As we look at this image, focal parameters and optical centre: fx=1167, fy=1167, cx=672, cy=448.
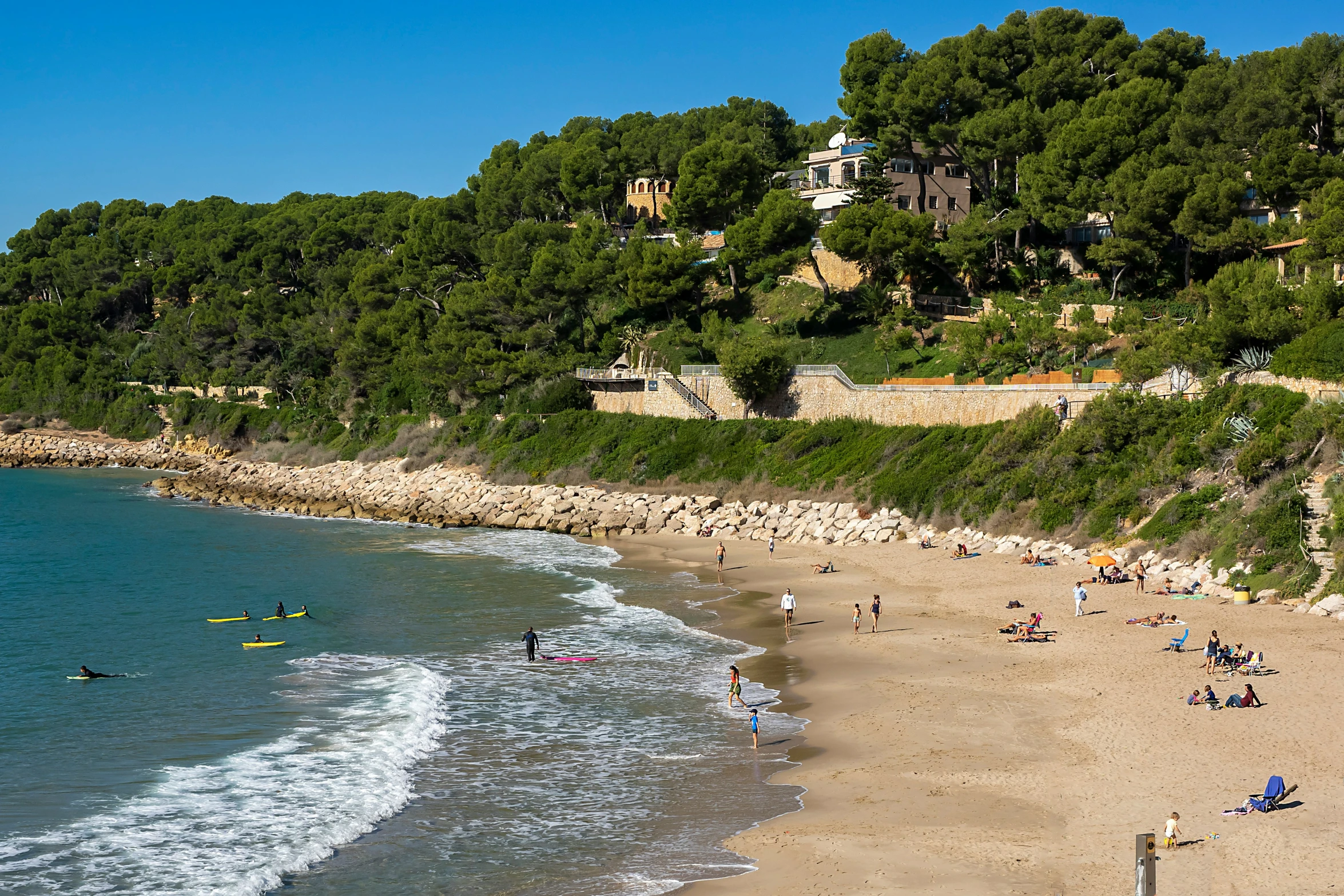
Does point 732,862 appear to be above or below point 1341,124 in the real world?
below

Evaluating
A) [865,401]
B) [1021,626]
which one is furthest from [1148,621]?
[865,401]

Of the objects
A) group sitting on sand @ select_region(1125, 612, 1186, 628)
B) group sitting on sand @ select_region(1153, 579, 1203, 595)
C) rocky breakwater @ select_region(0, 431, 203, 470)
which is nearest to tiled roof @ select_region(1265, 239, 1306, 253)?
group sitting on sand @ select_region(1153, 579, 1203, 595)

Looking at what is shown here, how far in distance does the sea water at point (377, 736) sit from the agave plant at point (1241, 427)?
17.4 metres

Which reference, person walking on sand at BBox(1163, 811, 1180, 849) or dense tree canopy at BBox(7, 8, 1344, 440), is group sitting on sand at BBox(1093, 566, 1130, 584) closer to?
dense tree canopy at BBox(7, 8, 1344, 440)

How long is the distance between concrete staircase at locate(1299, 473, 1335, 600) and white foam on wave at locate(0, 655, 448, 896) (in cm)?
2246

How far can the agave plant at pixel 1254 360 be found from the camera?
3878 cm

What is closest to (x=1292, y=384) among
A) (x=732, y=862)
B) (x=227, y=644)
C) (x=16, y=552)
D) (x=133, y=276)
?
(x=732, y=862)

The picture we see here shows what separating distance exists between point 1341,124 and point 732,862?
54.1 meters

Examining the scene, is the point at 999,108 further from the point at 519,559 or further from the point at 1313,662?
the point at 1313,662

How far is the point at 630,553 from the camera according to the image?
160ft

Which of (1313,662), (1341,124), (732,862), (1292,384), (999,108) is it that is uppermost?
(999,108)

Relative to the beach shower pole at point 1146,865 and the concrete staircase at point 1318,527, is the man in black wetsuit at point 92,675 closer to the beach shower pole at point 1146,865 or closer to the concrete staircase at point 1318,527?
the beach shower pole at point 1146,865

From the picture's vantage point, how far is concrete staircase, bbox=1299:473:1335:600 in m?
30.2

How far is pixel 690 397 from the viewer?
62.4m
